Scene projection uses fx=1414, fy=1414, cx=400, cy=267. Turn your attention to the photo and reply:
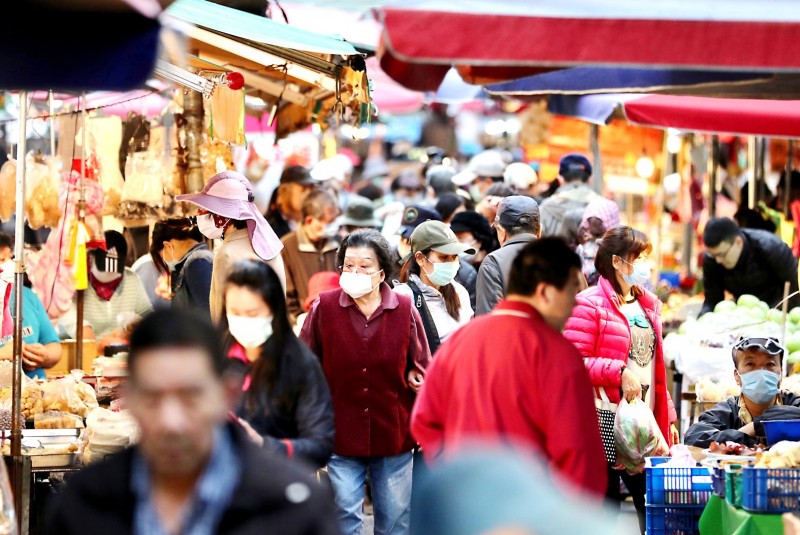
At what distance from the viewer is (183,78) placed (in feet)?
24.6

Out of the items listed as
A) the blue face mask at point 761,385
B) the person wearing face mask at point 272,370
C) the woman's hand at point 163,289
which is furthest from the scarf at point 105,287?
the person wearing face mask at point 272,370

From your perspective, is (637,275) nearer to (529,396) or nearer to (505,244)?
(505,244)

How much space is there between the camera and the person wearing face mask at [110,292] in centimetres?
1040

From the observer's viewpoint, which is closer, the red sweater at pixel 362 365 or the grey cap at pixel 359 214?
the red sweater at pixel 362 365

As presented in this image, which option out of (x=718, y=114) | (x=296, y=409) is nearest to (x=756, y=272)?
(x=718, y=114)

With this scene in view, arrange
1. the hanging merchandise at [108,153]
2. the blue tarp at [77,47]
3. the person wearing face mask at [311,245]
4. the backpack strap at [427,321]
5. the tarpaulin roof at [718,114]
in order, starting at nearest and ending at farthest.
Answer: the blue tarp at [77,47]
the backpack strap at [427,321]
the tarpaulin roof at [718,114]
the hanging merchandise at [108,153]
the person wearing face mask at [311,245]

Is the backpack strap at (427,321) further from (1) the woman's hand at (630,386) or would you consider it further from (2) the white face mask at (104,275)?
(2) the white face mask at (104,275)

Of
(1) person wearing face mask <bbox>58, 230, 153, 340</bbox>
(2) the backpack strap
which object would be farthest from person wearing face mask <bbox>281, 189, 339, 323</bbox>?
(2) the backpack strap

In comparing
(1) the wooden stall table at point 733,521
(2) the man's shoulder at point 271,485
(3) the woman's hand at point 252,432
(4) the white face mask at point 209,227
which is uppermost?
(4) the white face mask at point 209,227

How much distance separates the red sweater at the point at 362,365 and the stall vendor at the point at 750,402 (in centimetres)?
175

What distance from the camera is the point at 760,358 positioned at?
7.82 m

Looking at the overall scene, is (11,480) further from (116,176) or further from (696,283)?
(696,283)

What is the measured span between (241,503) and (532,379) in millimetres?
2091

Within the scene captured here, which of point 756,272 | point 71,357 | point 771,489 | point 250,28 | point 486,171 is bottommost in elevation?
point 771,489
